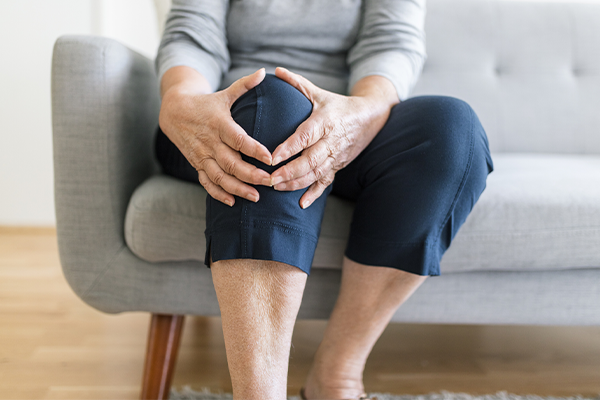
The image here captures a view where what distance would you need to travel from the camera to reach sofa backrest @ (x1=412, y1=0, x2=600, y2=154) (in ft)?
3.78

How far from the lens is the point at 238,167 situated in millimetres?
482

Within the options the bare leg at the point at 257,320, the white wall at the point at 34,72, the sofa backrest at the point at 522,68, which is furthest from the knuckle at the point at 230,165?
the white wall at the point at 34,72

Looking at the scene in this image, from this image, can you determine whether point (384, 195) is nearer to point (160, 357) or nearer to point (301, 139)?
point (301, 139)

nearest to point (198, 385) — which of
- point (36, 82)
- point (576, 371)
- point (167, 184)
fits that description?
point (167, 184)

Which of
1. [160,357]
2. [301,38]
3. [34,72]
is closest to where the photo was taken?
[160,357]

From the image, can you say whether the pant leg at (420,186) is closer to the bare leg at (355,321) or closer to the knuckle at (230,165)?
the bare leg at (355,321)

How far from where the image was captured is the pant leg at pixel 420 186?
0.54m

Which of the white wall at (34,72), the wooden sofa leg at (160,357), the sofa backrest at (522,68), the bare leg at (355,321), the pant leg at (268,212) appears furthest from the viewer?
the white wall at (34,72)

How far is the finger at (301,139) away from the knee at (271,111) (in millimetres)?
11

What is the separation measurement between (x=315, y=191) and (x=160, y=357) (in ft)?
1.41

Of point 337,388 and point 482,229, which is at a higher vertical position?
point 482,229

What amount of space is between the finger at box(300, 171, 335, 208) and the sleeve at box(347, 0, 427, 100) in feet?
0.92

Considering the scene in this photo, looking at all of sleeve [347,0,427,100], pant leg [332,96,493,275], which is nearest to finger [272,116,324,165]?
pant leg [332,96,493,275]

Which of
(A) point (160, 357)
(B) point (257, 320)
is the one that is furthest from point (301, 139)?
(A) point (160, 357)
